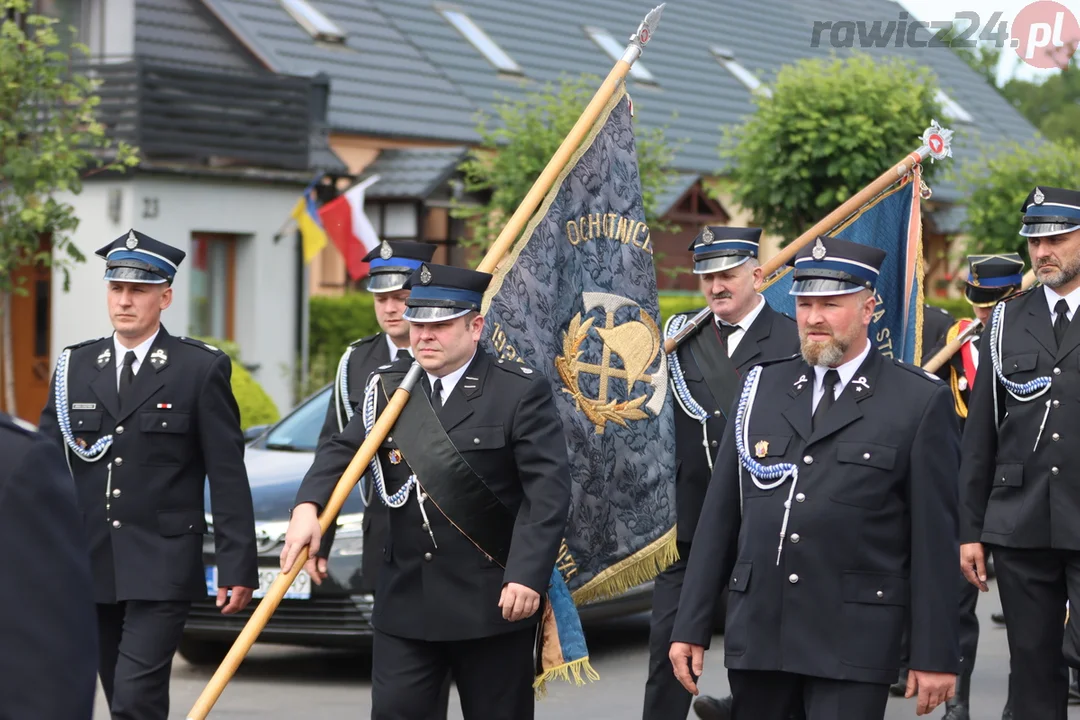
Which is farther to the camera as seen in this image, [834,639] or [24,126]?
[24,126]

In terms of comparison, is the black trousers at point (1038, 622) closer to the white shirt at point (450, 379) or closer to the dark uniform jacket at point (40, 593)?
the white shirt at point (450, 379)

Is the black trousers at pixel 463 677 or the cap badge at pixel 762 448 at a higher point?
the cap badge at pixel 762 448

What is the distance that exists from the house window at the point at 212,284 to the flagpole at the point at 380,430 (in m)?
15.3

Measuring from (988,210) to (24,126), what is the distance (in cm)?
1478

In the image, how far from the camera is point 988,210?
81.8ft

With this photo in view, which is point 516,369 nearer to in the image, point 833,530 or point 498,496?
point 498,496

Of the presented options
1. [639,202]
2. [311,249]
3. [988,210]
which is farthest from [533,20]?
[639,202]

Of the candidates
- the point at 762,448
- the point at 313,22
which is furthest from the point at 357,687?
the point at 313,22

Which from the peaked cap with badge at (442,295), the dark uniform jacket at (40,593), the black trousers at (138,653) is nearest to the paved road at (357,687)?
the black trousers at (138,653)

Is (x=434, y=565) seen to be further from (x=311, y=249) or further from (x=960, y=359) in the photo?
(x=311, y=249)

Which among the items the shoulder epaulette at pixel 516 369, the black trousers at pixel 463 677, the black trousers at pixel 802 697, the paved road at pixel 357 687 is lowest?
the paved road at pixel 357 687

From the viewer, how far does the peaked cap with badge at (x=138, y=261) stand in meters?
6.20

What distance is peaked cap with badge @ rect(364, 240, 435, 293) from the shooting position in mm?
7070

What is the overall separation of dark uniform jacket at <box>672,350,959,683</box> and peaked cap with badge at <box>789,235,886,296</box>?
0.83ft
